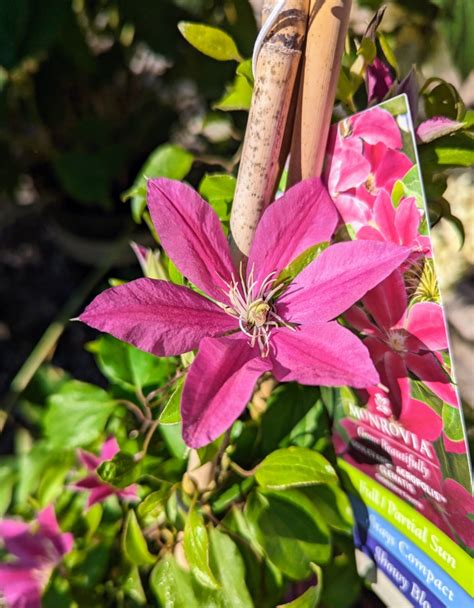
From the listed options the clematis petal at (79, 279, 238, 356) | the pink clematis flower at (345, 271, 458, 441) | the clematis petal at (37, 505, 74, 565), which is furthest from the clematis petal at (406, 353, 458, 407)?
the clematis petal at (37, 505, 74, 565)

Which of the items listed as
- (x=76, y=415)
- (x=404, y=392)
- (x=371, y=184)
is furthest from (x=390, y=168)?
(x=76, y=415)

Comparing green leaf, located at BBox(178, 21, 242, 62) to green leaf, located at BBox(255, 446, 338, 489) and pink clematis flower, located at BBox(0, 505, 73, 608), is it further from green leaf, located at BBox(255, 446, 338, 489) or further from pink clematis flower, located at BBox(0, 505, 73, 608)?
pink clematis flower, located at BBox(0, 505, 73, 608)

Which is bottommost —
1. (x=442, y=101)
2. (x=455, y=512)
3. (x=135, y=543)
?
(x=135, y=543)

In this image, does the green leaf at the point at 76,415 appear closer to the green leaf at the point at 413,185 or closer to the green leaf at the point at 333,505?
the green leaf at the point at 333,505

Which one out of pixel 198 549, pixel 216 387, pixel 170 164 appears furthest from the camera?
pixel 170 164

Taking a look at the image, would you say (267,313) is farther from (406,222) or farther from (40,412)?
(40,412)

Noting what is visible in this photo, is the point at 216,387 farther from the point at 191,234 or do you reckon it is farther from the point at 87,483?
the point at 87,483
